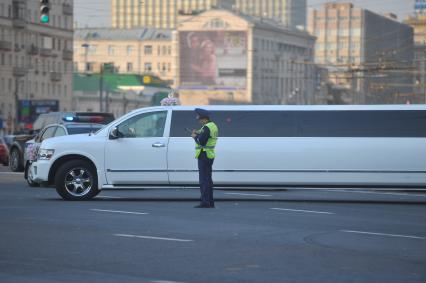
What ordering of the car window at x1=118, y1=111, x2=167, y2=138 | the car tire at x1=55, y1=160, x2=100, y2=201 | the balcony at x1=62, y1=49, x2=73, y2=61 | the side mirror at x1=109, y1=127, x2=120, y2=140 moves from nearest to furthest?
the car tire at x1=55, y1=160, x2=100, y2=201 < the side mirror at x1=109, y1=127, x2=120, y2=140 < the car window at x1=118, y1=111, x2=167, y2=138 < the balcony at x1=62, y1=49, x2=73, y2=61

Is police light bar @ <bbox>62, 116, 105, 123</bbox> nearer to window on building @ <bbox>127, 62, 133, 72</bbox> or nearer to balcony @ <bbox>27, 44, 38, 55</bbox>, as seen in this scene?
balcony @ <bbox>27, 44, 38, 55</bbox>

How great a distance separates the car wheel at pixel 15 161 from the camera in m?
37.1

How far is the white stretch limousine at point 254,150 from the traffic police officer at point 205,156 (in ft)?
6.56

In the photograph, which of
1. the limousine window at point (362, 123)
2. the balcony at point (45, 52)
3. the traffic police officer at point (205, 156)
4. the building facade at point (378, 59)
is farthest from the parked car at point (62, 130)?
the building facade at point (378, 59)

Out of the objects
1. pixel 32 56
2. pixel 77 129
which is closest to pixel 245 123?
pixel 77 129

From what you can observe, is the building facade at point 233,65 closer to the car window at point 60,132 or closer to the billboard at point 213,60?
the billboard at point 213,60

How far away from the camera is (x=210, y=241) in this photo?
47.6 ft

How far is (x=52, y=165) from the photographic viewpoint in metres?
22.4

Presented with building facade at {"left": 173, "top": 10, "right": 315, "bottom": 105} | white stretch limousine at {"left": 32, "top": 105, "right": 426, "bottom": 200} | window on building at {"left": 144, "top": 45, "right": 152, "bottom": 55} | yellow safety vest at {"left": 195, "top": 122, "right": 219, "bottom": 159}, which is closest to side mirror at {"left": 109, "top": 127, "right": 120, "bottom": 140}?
white stretch limousine at {"left": 32, "top": 105, "right": 426, "bottom": 200}

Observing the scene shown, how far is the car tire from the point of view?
72.2 feet

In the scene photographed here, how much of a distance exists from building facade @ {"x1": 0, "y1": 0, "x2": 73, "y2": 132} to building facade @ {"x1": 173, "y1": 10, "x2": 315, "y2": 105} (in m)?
43.8

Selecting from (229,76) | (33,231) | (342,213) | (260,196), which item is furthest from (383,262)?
(229,76)

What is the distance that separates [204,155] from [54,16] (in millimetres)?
96291

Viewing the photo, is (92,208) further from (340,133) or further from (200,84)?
(200,84)
